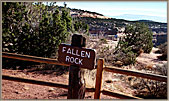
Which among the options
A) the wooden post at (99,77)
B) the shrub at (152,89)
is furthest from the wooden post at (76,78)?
the shrub at (152,89)

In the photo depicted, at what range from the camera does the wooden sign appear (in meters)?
2.72

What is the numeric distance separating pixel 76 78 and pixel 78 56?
0.94 ft

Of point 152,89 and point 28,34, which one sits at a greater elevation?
point 28,34

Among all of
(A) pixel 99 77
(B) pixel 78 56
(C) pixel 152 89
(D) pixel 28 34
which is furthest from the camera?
(D) pixel 28 34

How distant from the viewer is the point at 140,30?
1473 cm

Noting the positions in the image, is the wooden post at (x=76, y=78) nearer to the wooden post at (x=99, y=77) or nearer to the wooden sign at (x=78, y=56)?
the wooden sign at (x=78, y=56)

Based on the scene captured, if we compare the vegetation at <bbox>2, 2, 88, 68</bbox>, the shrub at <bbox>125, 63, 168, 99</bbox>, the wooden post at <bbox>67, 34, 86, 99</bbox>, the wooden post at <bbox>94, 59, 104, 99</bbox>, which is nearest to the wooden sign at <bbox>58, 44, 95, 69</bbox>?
the wooden post at <bbox>67, 34, 86, 99</bbox>

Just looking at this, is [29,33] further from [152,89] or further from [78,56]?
[78,56]

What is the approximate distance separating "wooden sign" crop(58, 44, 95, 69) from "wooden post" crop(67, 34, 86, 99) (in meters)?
0.07

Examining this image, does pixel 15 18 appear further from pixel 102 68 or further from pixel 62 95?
pixel 102 68

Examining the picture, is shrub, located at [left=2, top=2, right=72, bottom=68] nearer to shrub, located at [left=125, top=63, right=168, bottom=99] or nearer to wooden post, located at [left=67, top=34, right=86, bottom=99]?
shrub, located at [left=125, top=63, right=168, bottom=99]

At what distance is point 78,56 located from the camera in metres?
2.76

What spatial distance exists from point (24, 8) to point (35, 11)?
667 mm

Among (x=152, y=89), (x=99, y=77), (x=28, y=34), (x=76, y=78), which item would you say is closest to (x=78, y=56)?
(x=76, y=78)
